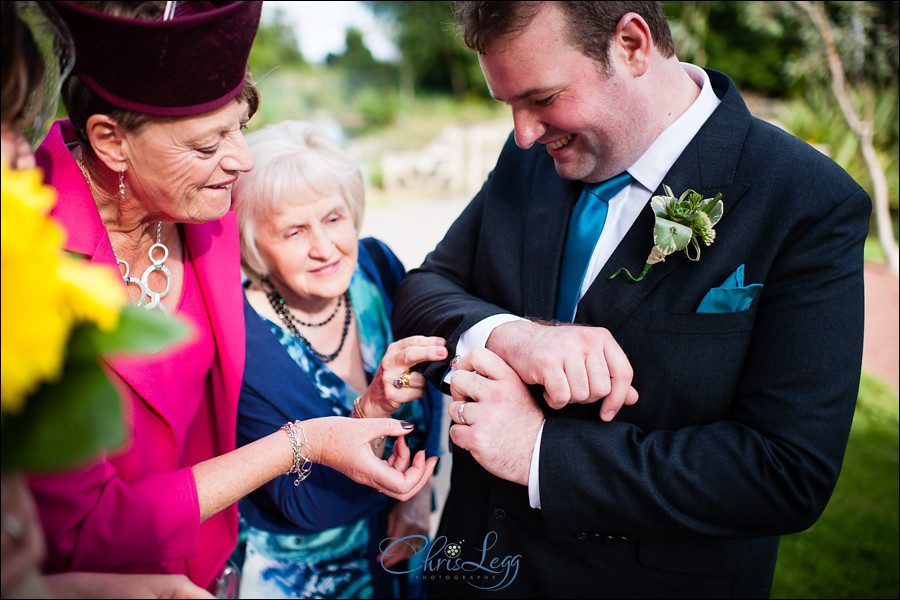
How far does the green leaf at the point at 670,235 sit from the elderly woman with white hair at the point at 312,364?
114cm

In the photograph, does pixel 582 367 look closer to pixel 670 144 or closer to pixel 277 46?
pixel 670 144

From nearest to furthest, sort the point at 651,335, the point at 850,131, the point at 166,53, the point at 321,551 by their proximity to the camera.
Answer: the point at 166,53, the point at 651,335, the point at 321,551, the point at 850,131

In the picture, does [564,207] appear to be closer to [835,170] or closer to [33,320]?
[835,170]

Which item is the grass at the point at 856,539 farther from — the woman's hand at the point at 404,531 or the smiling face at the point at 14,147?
the smiling face at the point at 14,147

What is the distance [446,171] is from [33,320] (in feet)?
49.0

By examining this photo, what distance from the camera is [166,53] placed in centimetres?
144

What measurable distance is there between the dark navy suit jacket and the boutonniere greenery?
49 mm

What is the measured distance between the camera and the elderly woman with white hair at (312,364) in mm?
2277

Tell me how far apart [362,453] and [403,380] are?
28 centimetres

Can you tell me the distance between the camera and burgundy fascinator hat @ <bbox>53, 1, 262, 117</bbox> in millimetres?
1390

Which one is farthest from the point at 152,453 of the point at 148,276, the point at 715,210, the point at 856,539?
the point at 856,539

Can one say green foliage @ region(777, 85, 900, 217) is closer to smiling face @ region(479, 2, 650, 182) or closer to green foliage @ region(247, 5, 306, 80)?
smiling face @ region(479, 2, 650, 182)

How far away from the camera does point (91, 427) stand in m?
0.73

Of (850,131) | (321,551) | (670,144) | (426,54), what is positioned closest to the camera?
(670,144)
